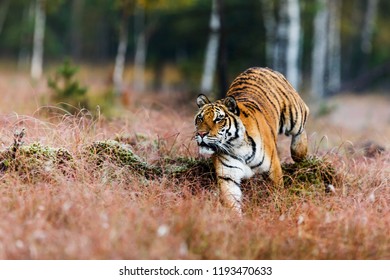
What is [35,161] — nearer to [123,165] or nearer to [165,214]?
[123,165]

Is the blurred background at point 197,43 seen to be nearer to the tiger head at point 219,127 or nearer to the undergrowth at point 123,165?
the undergrowth at point 123,165

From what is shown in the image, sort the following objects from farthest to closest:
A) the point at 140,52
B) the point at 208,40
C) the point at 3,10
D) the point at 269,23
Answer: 1. the point at 3,10
2. the point at 140,52
3. the point at 208,40
4. the point at 269,23

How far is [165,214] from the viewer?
5.72 meters

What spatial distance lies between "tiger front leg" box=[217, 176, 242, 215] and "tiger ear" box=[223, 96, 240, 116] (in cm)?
71

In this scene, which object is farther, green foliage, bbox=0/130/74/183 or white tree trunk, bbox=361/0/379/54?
white tree trunk, bbox=361/0/379/54

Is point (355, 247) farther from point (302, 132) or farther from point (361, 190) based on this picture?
point (302, 132)

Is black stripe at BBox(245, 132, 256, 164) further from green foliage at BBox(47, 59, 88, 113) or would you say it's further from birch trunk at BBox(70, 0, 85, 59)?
A: birch trunk at BBox(70, 0, 85, 59)

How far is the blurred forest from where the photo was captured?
2212 centimetres

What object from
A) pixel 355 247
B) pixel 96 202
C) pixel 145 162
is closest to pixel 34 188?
pixel 96 202

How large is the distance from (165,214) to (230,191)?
1085 mm

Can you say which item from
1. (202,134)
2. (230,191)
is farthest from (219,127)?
(230,191)

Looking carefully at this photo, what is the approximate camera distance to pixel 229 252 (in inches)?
208

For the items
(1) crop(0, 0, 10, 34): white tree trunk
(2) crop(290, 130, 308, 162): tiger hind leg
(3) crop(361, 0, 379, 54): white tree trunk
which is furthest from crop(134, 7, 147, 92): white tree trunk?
(2) crop(290, 130, 308, 162): tiger hind leg

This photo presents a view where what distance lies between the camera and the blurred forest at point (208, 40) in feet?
72.6
